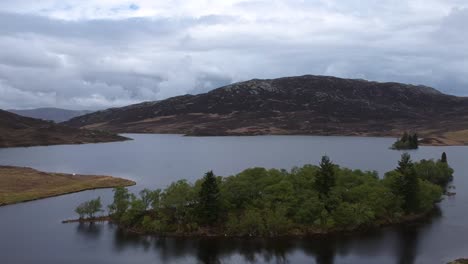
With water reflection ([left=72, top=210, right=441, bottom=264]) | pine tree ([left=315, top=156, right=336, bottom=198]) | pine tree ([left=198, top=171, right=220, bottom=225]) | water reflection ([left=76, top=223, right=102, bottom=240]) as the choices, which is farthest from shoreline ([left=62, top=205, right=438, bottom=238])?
pine tree ([left=315, top=156, right=336, bottom=198])

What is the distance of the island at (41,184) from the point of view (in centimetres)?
12344

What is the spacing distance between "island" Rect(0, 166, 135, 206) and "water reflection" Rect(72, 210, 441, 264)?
135 feet

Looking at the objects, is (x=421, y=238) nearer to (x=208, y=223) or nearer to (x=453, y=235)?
(x=453, y=235)

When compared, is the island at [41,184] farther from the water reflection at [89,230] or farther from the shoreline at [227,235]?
the water reflection at [89,230]

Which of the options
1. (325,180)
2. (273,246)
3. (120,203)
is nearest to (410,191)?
(325,180)

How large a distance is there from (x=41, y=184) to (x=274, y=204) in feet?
261

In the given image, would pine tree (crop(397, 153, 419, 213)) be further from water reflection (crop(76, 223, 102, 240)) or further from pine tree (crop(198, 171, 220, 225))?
water reflection (crop(76, 223, 102, 240))

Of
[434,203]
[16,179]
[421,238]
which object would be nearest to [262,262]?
[421,238]

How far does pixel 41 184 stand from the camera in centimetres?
14112

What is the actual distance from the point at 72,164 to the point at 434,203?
453 feet

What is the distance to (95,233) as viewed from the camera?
295 feet

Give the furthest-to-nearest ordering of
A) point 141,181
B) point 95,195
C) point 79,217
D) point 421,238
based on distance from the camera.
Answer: point 141,181 < point 95,195 < point 79,217 < point 421,238

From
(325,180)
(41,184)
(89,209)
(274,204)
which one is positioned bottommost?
(89,209)

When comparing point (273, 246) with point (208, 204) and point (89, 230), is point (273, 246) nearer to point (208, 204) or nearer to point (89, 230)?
point (208, 204)
